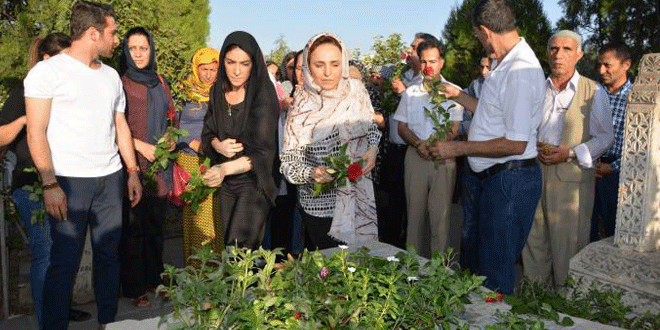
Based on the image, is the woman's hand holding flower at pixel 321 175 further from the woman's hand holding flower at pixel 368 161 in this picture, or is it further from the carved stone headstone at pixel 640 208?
the carved stone headstone at pixel 640 208

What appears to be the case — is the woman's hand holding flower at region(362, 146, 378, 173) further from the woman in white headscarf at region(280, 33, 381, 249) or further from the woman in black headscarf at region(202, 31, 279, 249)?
the woman in black headscarf at region(202, 31, 279, 249)

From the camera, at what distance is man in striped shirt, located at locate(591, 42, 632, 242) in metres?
5.54

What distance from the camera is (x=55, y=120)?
13.0ft

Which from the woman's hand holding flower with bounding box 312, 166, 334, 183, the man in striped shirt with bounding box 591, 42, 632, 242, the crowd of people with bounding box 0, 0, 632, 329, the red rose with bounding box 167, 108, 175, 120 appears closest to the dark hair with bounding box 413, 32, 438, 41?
the crowd of people with bounding box 0, 0, 632, 329

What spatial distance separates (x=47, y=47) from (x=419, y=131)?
3.10 metres

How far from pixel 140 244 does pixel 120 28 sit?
108 inches

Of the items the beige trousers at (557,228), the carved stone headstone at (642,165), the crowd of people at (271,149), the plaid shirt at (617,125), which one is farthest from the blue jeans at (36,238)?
the plaid shirt at (617,125)

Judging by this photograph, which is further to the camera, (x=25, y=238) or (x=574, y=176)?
(x=25, y=238)

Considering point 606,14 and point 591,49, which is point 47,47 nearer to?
point 606,14

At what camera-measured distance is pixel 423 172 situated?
590cm

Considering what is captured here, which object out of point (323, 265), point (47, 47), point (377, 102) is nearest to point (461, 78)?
point (377, 102)

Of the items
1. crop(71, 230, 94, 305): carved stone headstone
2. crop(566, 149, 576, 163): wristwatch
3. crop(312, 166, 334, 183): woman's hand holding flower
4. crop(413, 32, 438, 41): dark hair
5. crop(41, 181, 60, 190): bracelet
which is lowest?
crop(71, 230, 94, 305): carved stone headstone

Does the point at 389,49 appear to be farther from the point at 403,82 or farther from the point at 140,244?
the point at 140,244

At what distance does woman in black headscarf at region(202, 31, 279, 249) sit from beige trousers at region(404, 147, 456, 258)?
1812 mm
